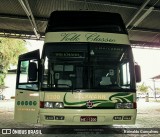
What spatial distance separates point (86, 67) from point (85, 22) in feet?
5.62

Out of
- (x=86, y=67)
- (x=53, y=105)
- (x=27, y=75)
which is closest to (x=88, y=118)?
(x=53, y=105)

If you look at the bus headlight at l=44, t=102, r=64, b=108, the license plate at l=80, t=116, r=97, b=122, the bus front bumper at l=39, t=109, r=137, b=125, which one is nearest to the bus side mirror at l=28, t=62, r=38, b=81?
the bus headlight at l=44, t=102, r=64, b=108

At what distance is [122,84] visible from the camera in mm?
7395

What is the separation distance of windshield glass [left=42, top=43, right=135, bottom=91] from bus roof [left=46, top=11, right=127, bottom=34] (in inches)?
26.3

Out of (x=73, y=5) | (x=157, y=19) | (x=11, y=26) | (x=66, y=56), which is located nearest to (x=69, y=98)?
(x=66, y=56)

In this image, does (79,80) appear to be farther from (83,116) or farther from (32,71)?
(32,71)

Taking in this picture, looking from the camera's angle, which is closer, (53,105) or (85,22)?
(53,105)

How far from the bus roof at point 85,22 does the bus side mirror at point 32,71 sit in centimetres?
114

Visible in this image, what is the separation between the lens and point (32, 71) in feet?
23.8

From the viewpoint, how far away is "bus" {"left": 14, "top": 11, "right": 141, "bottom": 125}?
23.3 ft

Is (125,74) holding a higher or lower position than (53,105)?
higher

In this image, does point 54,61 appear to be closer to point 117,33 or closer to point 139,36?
point 117,33

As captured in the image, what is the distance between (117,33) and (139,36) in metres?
10.8

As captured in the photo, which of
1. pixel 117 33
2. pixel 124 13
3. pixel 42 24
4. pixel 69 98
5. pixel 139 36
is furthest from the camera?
pixel 139 36
